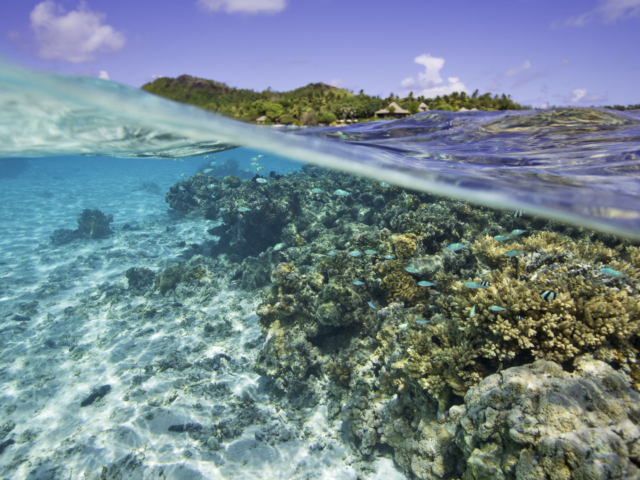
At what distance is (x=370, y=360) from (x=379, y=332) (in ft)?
2.20

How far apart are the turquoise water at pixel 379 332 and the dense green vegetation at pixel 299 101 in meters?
0.39

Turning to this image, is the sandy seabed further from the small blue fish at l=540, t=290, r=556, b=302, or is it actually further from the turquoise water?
the small blue fish at l=540, t=290, r=556, b=302

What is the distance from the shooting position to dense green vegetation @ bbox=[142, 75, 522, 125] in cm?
683

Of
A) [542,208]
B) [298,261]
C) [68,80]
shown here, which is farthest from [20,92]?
[542,208]

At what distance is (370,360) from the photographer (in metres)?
6.80

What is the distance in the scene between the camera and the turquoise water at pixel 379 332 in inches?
161

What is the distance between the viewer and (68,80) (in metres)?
5.45

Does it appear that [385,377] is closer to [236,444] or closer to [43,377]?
[236,444]

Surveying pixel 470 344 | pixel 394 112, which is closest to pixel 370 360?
pixel 470 344

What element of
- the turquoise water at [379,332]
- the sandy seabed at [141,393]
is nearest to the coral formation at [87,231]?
the sandy seabed at [141,393]

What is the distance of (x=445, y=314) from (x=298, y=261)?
6271 millimetres

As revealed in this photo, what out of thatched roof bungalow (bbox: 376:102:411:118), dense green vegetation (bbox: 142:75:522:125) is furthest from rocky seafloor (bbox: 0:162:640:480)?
dense green vegetation (bbox: 142:75:522:125)

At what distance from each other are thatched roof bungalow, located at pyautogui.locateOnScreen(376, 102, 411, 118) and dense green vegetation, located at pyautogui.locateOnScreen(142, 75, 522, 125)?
13 cm

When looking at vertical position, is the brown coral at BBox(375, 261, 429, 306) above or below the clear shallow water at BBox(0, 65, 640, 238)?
below
